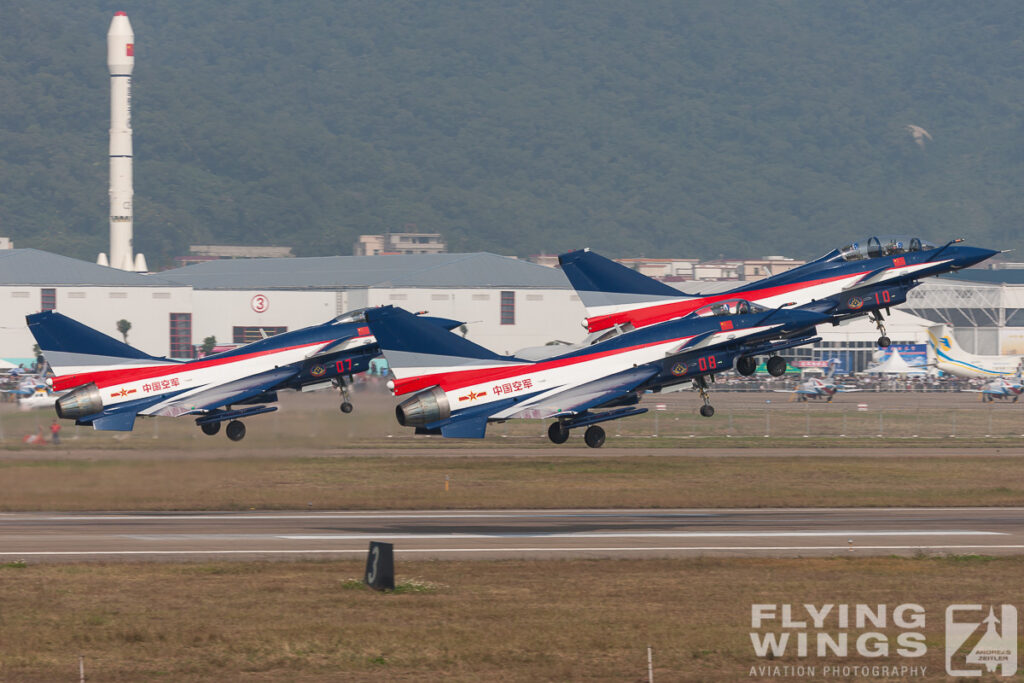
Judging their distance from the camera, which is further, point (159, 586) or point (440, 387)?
point (440, 387)

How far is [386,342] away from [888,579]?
57.2ft

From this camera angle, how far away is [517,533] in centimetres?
4416

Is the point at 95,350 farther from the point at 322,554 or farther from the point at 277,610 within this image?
the point at 277,610

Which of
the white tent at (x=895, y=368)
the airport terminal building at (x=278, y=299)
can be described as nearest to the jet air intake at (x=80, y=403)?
the airport terminal building at (x=278, y=299)

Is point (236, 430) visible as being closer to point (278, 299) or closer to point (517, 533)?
point (517, 533)

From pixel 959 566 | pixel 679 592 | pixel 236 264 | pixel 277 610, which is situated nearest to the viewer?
pixel 277 610

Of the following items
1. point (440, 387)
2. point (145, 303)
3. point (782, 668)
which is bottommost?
point (782, 668)

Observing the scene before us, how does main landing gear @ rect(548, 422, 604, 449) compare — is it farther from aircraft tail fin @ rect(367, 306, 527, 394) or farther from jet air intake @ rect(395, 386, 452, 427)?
jet air intake @ rect(395, 386, 452, 427)

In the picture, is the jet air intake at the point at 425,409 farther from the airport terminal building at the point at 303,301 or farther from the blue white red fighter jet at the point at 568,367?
the airport terminal building at the point at 303,301

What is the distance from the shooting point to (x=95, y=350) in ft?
179

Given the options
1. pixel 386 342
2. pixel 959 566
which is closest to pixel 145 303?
pixel 386 342

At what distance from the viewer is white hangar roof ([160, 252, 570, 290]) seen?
166 meters

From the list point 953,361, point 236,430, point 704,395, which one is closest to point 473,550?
point 704,395

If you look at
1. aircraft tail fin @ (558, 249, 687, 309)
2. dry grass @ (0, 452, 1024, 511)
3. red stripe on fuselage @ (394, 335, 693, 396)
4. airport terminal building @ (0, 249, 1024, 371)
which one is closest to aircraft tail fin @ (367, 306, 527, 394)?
red stripe on fuselage @ (394, 335, 693, 396)
